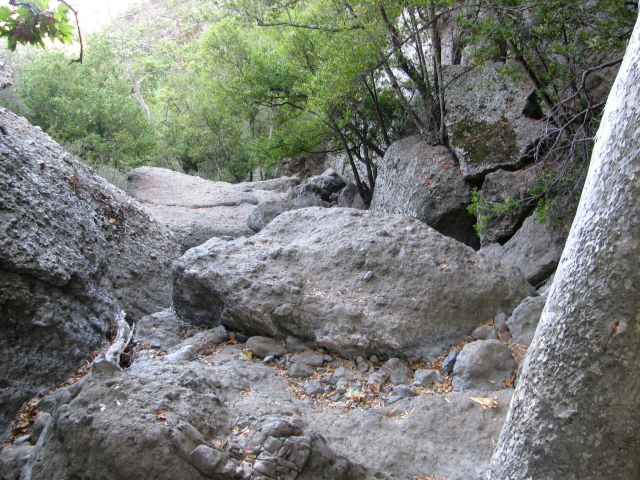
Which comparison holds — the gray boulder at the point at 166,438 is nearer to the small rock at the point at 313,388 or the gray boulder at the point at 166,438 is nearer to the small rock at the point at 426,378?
the small rock at the point at 313,388

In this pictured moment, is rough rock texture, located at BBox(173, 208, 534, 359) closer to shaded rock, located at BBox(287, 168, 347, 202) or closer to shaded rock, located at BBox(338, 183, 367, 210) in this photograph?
Result: shaded rock, located at BBox(338, 183, 367, 210)

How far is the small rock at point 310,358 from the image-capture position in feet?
12.0

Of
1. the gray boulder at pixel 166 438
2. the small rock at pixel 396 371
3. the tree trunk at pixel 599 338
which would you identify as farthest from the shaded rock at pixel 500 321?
the tree trunk at pixel 599 338

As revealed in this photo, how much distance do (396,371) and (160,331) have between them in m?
2.09

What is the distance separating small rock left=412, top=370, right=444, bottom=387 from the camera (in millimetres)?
3439

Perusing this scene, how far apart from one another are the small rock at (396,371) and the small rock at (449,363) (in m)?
0.27

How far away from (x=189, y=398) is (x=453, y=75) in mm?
8041

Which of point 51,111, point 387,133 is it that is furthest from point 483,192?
point 51,111

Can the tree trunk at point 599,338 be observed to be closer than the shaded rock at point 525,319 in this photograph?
Yes

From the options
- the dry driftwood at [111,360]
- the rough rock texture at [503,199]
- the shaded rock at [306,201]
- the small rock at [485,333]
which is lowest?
the small rock at [485,333]

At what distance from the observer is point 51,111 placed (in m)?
13.1

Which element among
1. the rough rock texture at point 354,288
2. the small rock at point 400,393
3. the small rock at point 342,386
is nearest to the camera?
the small rock at point 400,393

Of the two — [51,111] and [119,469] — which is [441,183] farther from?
[51,111]

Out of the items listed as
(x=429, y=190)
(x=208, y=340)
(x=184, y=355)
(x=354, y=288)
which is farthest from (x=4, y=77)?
(x=354, y=288)
